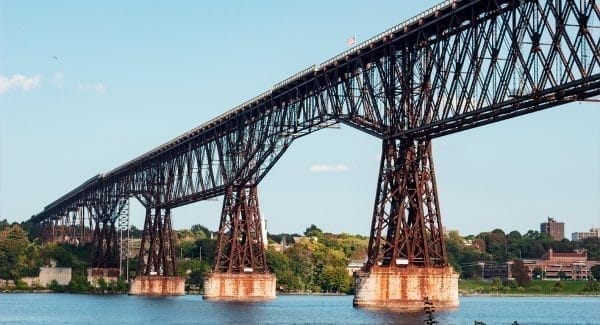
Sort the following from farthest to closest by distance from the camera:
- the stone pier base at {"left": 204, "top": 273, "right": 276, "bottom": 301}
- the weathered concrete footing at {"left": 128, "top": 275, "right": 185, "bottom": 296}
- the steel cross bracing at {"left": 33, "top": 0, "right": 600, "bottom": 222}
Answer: the weathered concrete footing at {"left": 128, "top": 275, "right": 185, "bottom": 296} → the stone pier base at {"left": 204, "top": 273, "right": 276, "bottom": 301} → the steel cross bracing at {"left": 33, "top": 0, "right": 600, "bottom": 222}

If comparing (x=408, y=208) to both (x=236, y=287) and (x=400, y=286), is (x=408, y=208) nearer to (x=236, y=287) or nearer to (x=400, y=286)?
(x=400, y=286)

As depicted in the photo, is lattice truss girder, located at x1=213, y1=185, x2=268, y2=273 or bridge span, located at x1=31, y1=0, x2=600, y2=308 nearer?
bridge span, located at x1=31, y1=0, x2=600, y2=308

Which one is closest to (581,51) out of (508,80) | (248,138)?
(508,80)

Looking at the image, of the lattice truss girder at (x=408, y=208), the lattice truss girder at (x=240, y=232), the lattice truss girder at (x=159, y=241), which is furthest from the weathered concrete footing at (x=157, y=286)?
the lattice truss girder at (x=408, y=208)

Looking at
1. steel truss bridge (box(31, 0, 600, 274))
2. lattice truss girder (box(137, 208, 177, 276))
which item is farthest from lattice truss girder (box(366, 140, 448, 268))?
lattice truss girder (box(137, 208, 177, 276))

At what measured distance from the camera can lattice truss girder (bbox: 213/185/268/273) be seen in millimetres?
134000

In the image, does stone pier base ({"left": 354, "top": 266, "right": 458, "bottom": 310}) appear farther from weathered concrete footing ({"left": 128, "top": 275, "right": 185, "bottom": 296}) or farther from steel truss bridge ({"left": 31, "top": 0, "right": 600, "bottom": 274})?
weathered concrete footing ({"left": 128, "top": 275, "right": 185, "bottom": 296})

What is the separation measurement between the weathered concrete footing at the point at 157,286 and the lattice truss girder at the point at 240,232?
3646 centimetres

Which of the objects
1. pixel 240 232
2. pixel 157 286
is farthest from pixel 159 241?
pixel 240 232

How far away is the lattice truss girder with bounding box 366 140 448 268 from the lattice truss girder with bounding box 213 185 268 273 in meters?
39.9

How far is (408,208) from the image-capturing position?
95.6 metres

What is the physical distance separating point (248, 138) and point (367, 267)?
4100 cm

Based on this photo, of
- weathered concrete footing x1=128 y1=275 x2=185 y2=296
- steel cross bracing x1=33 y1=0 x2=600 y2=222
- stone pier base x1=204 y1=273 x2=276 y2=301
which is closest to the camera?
steel cross bracing x1=33 y1=0 x2=600 y2=222

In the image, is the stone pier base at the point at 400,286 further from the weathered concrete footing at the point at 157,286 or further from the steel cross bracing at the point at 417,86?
the weathered concrete footing at the point at 157,286
